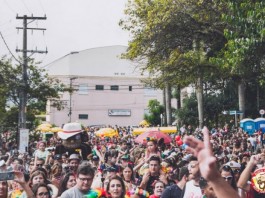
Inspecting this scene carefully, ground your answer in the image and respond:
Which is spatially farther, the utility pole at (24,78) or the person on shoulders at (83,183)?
the utility pole at (24,78)

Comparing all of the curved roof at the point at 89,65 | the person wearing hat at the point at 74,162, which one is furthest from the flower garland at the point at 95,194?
the curved roof at the point at 89,65

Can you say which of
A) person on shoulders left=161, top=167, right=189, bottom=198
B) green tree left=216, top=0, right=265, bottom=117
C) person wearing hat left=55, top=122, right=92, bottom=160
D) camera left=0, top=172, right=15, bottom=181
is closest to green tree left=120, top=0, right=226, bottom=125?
→ green tree left=216, top=0, right=265, bottom=117

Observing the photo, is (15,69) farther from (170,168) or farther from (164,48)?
(170,168)

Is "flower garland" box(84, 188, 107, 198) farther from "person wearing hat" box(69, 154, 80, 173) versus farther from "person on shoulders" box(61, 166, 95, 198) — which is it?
"person wearing hat" box(69, 154, 80, 173)

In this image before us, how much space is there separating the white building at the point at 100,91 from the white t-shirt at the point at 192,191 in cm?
6615

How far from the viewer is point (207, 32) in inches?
1085

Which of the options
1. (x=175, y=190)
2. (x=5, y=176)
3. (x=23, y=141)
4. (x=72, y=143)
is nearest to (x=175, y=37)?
(x=23, y=141)

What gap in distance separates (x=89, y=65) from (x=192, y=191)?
229 ft

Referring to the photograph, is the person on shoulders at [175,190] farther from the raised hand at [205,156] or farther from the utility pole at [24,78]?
the utility pole at [24,78]

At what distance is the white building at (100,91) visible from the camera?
73.6 metres

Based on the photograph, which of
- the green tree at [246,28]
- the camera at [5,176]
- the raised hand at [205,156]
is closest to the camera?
the raised hand at [205,156]

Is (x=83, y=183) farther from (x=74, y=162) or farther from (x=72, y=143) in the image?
(x=72, y=143)

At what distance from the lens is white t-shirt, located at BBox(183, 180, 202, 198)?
648 cm

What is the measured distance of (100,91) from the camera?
74.5 metres
